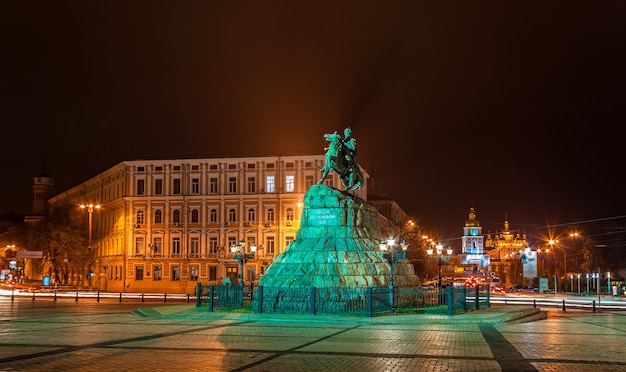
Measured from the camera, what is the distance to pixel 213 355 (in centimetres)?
1474

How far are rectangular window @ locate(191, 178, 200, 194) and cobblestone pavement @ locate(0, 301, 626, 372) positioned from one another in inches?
1843

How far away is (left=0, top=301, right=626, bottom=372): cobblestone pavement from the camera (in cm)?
1340

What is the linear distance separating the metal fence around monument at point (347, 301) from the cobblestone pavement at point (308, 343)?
1.27 metres

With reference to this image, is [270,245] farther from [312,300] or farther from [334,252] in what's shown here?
[312,300]

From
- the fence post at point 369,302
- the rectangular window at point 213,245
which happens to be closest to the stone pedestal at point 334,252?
the fence post at point 369,302

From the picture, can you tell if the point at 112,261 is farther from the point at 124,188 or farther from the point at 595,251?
the point at 595,251

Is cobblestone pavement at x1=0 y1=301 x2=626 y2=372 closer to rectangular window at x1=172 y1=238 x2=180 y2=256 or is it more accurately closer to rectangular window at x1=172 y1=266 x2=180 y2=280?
rectangular window at x1=172 y1=266 x2=180 y2=280

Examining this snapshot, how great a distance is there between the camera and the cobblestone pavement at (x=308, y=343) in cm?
1340

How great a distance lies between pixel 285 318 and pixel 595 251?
213 feet

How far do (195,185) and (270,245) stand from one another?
10548 mm

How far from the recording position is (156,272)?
71.0 m

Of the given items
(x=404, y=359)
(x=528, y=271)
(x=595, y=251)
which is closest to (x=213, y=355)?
(x=404, y=359)

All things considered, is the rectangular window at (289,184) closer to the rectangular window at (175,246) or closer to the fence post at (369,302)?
the rectangular window at (175,246)

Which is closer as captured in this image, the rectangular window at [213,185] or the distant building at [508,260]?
the rectangular window at [213,185]
